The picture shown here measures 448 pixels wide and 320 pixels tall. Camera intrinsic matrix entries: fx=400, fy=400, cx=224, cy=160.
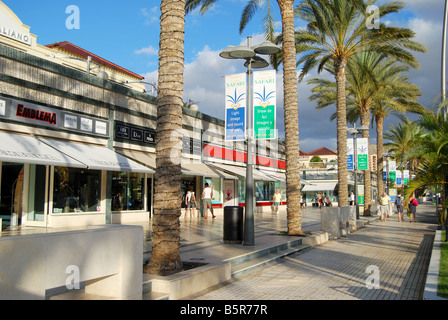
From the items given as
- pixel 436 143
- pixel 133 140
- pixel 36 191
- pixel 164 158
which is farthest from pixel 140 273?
pixel 133 140

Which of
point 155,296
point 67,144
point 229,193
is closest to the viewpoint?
point 155,296

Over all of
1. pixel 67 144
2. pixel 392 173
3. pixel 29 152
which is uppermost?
pixel 392 173

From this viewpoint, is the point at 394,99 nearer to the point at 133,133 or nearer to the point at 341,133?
the point at 341,133

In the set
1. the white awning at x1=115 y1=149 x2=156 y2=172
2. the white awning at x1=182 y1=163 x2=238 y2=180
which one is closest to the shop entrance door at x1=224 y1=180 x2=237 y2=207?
the white awning at x1=182 y1=163 x2=238 y2=180

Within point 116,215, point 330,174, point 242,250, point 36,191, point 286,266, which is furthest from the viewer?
point 330,174

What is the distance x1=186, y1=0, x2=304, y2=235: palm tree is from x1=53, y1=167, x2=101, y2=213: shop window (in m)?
7.60

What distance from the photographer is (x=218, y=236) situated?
12.9 metres

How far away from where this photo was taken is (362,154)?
2545 centimetres

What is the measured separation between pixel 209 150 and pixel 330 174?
31.3m

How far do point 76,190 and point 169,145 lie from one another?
30.7ft

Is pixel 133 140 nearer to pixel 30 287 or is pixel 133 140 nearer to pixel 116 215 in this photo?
pixel 116 215

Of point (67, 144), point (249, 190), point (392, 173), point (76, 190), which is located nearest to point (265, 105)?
point (249, 190)

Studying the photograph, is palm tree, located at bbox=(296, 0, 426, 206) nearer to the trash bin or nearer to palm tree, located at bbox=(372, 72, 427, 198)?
palm tree, located at bbox=(372, 72, 427, 198)

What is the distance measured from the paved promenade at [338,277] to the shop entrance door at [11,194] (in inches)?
370
